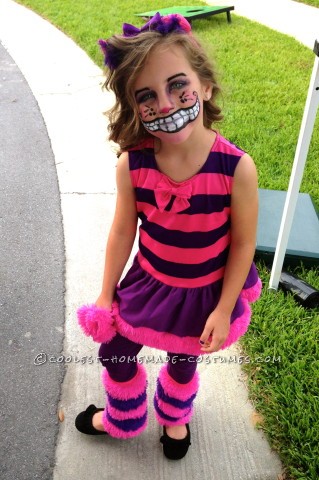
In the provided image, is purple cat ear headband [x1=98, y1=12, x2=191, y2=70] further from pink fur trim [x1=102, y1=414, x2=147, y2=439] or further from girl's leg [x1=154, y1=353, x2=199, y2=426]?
pink fur trim [x1=102, y1=414, x2=147, y2=439]

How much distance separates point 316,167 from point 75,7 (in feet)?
18.4

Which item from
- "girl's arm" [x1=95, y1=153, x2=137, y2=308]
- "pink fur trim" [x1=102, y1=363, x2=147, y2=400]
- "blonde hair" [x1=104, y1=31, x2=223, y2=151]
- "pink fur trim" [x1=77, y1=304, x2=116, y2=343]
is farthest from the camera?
"pink fur trim" [x1=102, y1=363, x2=147, y2=400]

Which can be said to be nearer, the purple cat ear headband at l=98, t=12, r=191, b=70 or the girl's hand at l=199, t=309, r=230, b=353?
the purple cat ear headband at l=98, t=12, r=191, b=70

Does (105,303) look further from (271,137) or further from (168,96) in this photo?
(271,137)

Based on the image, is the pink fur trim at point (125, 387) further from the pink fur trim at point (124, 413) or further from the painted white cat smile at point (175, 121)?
the painted white cat smile at point (175, 121)

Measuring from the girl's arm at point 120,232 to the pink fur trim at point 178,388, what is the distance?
1.46ft

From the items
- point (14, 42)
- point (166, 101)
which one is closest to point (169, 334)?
point (166, 101)

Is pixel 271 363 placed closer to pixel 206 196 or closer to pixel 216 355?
pixel 216 355

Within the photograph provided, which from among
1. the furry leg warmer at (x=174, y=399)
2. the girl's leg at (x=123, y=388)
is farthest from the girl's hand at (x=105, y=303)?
the furry leg warmer at (x=174, y=399)

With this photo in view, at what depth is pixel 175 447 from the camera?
5.97ft

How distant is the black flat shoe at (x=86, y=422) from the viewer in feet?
6.25

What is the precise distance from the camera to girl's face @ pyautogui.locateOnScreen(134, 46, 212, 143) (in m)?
1.24

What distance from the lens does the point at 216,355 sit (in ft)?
7.49

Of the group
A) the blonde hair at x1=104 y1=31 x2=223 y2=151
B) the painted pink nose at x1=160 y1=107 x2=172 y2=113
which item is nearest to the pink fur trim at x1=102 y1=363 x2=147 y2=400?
the blonde hair at x1=104 y1=31 x2=223 y2=151
